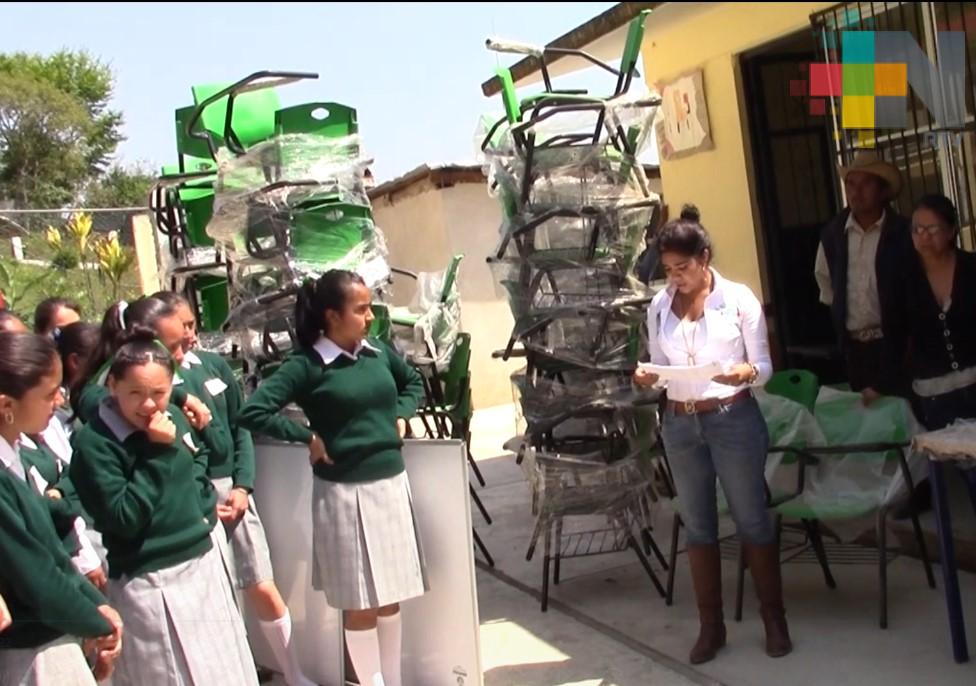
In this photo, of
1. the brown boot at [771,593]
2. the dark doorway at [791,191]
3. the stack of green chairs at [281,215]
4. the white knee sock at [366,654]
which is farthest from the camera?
the dark doorway at [791,191]

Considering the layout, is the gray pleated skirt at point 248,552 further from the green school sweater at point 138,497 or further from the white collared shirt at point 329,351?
the green school sweater at point 138,497

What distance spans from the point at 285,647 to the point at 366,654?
0.49m

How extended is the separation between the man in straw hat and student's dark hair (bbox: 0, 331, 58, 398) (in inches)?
136

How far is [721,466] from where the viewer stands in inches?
149

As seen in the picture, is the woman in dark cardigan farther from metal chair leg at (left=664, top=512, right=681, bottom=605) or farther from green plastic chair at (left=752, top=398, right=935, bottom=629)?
Answer: metal chair leg at (left=664, top=512, right=681, bottom=605)

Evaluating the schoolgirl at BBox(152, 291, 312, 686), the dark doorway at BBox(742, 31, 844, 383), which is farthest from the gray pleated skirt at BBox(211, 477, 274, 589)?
the dark doorway at BBox(742, 31, 844, 383)

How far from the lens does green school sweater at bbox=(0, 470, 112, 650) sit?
223cm

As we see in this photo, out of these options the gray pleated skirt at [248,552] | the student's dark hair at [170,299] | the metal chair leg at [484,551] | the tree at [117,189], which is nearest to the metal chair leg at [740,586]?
the metal chair leg at [484,551]

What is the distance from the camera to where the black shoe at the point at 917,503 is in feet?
13.8

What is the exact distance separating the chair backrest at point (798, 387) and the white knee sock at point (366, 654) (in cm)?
230

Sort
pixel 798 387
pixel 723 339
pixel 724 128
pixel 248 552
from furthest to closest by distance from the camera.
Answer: pixel 724 128, pixel 798 387, pixel 248 552, pixel 723 339

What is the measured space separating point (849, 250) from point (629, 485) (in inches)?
59.4

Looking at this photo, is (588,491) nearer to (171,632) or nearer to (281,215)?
(281,215)

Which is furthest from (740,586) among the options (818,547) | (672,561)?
(818,547)
